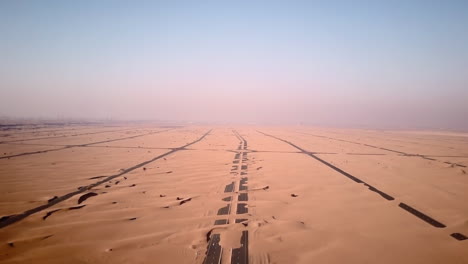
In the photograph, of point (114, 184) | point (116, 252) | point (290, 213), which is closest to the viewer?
point (116, 252)

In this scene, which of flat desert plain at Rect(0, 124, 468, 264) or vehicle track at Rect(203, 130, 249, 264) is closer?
vehicle track at Rect(203, 130, 249, 264)

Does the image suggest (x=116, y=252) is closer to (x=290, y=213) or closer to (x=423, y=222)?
(x=290, y=213)

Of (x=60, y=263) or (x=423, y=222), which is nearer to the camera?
(x=60, y=263)

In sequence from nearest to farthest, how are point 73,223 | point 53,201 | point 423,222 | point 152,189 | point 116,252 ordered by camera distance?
point 116,252
point 73,223
point 423,222
point 53,201
point 152,189

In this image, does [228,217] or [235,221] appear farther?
[228,217]

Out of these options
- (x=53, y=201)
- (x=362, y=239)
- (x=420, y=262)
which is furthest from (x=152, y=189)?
(x=420, y=262)

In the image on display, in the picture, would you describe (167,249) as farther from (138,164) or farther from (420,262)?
(138,164)

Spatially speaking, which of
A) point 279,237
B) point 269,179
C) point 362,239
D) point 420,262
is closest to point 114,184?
point 269,179

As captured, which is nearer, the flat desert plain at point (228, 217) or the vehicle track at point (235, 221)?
the vehicle track at point (235, 221)

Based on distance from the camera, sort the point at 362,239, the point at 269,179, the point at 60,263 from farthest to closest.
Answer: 1. the point at 269,179
2. the point at 362,239
3. the point at 60,263
